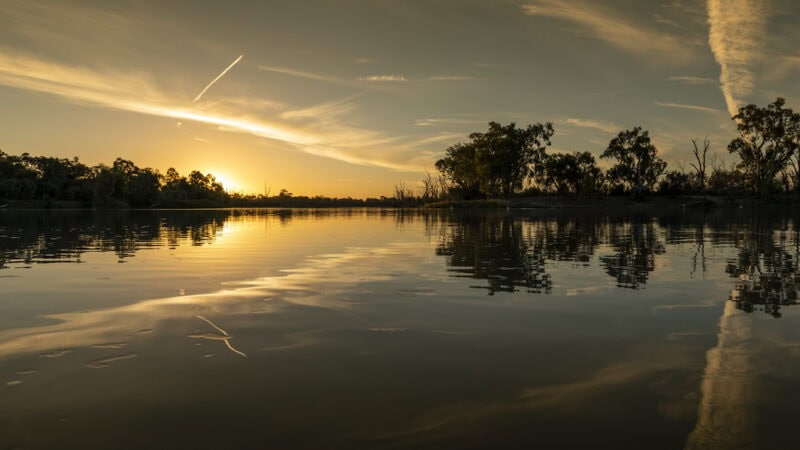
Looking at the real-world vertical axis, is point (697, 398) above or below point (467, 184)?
below

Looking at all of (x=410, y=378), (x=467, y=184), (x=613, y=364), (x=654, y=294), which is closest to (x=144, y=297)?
(x=410, y=378)

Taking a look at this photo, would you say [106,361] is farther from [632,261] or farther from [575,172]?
[575,172]

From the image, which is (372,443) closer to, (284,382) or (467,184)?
(284,382)

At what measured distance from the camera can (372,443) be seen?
413 cm

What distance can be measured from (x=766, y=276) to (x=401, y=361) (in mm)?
11475

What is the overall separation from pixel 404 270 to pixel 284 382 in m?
9.42

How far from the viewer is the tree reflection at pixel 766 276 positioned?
961 centimetres

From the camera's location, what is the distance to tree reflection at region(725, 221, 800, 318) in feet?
31.5

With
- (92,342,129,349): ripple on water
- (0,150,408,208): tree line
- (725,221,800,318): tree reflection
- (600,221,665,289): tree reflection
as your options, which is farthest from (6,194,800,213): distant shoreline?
(92,342,129,349): ripple on water

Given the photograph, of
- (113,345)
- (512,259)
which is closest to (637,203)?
(512,259)

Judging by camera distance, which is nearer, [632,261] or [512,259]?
[632,261]

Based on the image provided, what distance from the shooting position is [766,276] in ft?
42.2

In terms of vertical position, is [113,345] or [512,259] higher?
[512,259]

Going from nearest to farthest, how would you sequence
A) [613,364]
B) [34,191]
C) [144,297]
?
[613,364]
[144,297]
[34,191]
